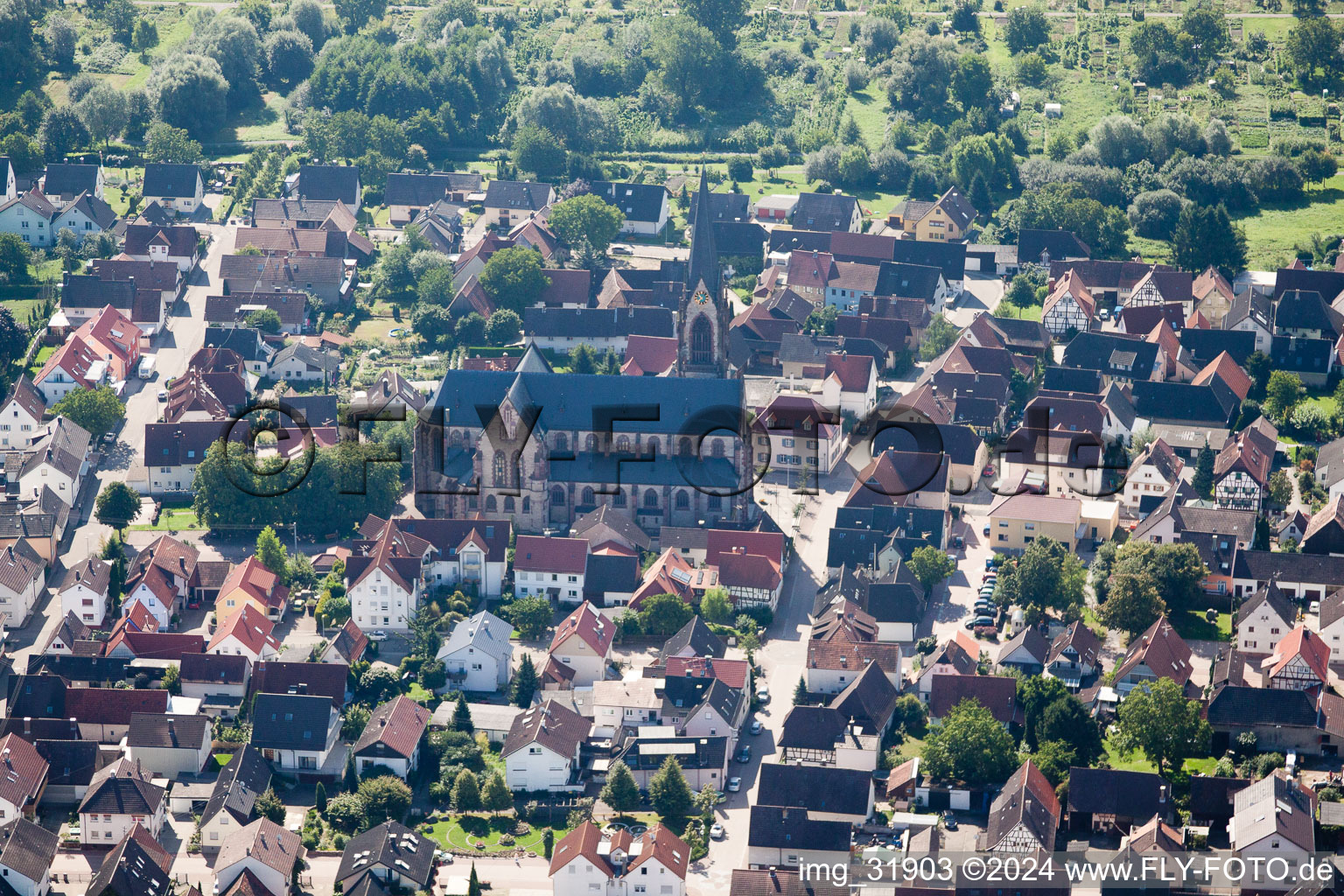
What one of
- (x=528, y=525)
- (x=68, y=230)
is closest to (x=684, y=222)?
(x=68, y=230)

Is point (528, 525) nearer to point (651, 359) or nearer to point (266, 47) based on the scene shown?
point (651, 359)

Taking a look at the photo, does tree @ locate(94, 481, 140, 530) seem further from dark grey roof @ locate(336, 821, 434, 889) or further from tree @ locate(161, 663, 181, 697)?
dark grey roof @ locate(336, 821, 434, 889)

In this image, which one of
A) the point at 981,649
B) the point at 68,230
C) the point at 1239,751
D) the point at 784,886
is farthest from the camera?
the point at 68,230

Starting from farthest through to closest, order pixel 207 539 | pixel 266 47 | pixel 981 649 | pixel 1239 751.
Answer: pixel 266 47 → pixel 207 539 → pixel 981 649 → pixel 1239 751

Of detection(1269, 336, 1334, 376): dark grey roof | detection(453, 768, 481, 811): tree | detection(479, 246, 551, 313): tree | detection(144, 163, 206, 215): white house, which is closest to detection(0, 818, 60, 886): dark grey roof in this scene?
detection(453, 768, 481, 811): tree

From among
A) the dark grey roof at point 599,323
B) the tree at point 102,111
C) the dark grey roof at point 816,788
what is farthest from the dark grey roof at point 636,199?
the dark grey roof at point 816,788

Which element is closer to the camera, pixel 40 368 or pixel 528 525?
pixel 528 525

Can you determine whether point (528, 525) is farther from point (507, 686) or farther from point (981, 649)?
point (981, 649)
